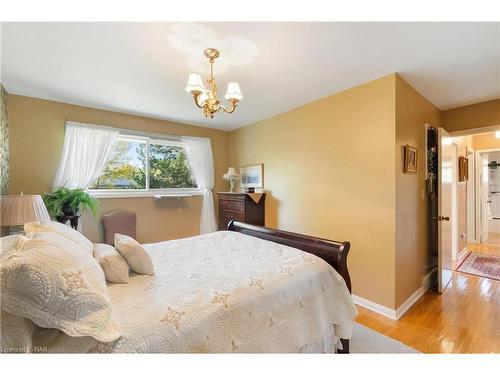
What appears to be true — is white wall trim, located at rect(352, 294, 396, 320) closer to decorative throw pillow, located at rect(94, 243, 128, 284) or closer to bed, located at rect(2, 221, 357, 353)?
bed, located at rect(2, 221, 357, 353)

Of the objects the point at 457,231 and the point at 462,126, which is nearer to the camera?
the point at 462,126

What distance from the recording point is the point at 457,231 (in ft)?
12.1

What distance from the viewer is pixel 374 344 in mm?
1787

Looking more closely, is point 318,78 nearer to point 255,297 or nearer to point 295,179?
point 295,179

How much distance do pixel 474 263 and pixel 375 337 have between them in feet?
10.0

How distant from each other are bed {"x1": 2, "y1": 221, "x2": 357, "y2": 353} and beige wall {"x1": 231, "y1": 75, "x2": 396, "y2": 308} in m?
0.94

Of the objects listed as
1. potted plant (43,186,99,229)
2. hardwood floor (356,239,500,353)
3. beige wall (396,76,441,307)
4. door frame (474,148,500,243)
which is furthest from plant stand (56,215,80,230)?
door frame (474,148,500,243)

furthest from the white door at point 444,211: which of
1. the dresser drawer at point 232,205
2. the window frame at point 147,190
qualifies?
the window frame at point 147,190

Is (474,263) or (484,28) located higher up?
(484,28)

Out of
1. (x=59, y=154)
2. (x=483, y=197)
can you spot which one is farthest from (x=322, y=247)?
(x=483, y=197)

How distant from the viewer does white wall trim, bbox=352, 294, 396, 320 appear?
2.16m

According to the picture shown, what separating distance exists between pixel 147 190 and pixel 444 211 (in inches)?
163

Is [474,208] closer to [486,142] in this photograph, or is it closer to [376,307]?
[486,142]
